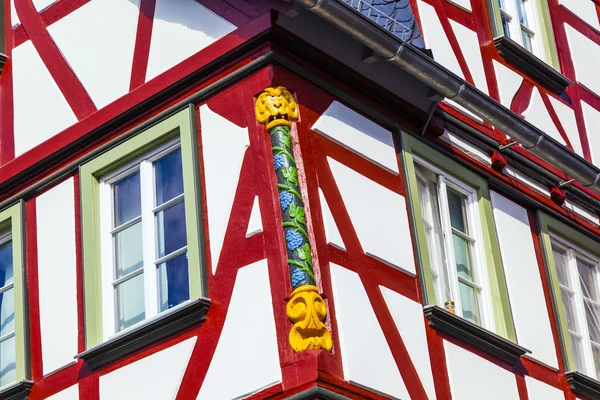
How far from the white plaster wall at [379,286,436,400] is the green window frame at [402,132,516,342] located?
0.25 metres

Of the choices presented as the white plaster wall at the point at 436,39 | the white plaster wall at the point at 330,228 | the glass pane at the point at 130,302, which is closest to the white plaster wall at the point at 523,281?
the white plaster wall at the point at 436,39

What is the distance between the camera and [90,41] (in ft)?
46.8

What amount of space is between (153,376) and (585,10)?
25.6ft

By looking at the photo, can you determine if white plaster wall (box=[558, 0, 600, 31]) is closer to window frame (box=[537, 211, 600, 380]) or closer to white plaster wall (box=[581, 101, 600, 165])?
white plaster wall (box=[581, 101, 600, 165])

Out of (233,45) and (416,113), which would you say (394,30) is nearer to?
(416,113)

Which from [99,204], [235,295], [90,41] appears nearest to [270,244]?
[235,295]

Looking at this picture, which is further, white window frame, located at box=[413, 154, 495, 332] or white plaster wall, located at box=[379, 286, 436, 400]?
white window frame, located at box=[413, 154, 495, 332]

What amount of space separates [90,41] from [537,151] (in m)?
3.95

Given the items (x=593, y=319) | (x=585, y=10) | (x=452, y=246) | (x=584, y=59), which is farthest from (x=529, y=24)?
(x=452, y=246)

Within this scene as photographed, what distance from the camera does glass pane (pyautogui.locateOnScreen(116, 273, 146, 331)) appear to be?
12.9 meters

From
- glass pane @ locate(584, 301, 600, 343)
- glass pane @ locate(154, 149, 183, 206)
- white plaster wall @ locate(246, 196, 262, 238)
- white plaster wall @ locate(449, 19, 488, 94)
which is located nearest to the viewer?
white plaster wall @ locate(246, 196, 262, 238)

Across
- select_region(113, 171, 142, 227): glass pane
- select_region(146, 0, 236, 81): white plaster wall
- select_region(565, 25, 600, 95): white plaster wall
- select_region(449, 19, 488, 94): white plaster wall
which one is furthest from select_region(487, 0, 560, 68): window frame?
select_region(113, 171, 142, 227): glass pane

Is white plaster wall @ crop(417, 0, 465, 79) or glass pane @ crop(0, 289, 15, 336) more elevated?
white plaster wall @ crop(417, 0, 465, 79)

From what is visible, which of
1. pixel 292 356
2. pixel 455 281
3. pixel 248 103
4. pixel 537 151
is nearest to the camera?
pixel 292 356
